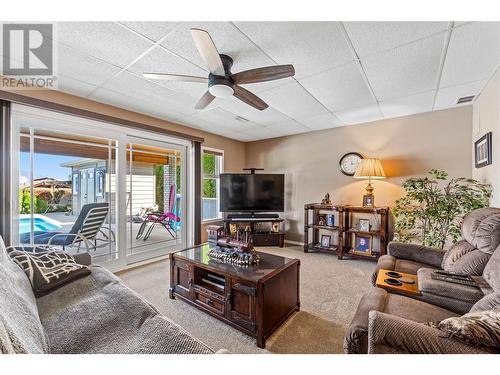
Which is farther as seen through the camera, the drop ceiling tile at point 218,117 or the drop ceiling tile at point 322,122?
the drop ceiling tile at point 322,122

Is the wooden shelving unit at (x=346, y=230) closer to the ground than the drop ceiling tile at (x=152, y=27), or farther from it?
closer to the ground

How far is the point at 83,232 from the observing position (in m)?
2.93

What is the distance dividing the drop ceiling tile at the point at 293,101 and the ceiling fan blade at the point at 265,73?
2.60ft

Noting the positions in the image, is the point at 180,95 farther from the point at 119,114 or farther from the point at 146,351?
the point at 146,351

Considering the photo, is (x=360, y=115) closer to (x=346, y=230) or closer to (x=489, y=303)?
(x=346, y=230)

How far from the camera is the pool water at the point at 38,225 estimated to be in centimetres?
249

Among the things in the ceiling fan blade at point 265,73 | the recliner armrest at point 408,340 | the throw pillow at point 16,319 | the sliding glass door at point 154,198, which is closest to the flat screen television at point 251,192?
the sliding glass door at point 154,198

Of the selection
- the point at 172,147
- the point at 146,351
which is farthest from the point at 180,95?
the point at 146,351

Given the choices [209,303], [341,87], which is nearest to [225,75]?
[341,87]

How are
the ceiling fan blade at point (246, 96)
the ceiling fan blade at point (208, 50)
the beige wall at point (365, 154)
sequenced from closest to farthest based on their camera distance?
1. the ceiling fan blade at point (208, 50)
2. the ceiling fan blade at point (246, 96)
3. the beige wall at point (365, 154)

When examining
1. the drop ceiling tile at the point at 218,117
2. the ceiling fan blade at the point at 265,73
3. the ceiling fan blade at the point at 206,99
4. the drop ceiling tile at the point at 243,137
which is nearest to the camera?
the ceiling fan blade at the point at 265,73

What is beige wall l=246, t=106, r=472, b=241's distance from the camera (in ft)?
10.7

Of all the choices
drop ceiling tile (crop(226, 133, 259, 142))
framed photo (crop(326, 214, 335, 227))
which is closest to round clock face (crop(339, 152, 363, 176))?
framed photo (crop(326, 214, 335, 227))

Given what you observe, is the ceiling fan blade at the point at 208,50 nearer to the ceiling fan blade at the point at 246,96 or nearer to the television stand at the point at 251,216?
the ceiling fan blade at the point at 246,96
